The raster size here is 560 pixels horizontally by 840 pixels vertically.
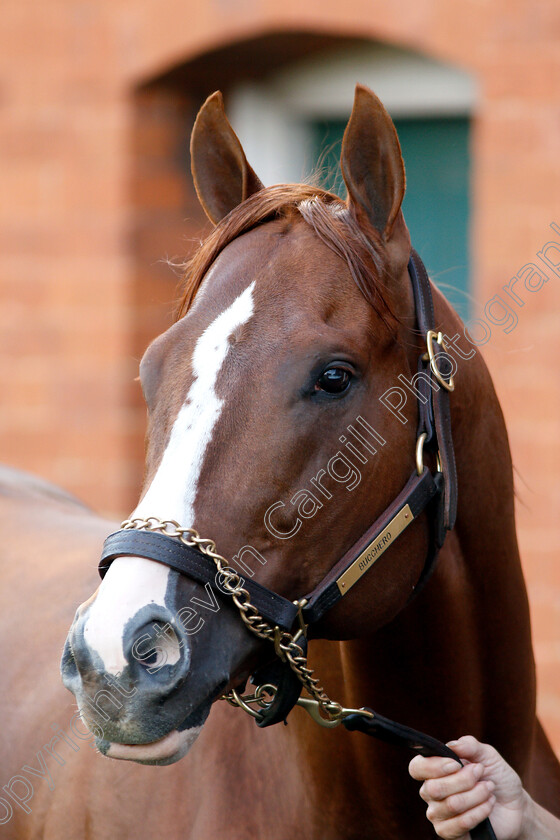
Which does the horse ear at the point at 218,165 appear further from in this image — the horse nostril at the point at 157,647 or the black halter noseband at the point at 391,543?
the horse nostril at the point at 157,647

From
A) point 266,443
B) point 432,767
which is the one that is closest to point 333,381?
point 266,443

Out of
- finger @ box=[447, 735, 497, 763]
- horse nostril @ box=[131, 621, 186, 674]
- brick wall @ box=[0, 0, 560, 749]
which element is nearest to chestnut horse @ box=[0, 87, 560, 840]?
horse nostril @ box=[131, 621, 186, 674]

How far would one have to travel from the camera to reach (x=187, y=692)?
1326 mm

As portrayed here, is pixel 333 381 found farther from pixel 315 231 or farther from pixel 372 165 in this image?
pixel 372 165

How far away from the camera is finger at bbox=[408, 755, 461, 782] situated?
4.90 feet

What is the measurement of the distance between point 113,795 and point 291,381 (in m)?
0.93

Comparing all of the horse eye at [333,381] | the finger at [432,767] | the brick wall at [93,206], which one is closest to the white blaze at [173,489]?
the horse eye at [333,381]

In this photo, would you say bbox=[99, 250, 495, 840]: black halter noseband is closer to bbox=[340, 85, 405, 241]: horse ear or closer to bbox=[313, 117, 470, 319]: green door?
bbox=[340, 85, 405, 241]: horse ear

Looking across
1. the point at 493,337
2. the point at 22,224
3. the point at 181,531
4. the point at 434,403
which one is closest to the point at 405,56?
the point at 493,337

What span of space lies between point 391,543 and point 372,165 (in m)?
0.66

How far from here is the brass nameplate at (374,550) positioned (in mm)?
1470

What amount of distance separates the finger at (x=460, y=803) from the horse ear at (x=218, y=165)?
1134 millimetres

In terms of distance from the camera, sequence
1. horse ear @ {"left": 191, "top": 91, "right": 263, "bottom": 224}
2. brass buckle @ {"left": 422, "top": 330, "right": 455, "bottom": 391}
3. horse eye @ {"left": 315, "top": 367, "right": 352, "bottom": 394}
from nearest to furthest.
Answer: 1. horse eye @ {"left": 315, "top": 367, "right": 352, "bottom": 394}
2. brass buckle @ {"left": 422, "top": 330, "right": 455, "bottom": 391}
3. horse ear @ {"left": 191, "top": 91, "right": 263, "bottom": 224}

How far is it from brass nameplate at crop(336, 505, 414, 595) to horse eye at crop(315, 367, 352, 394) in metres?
0.23
